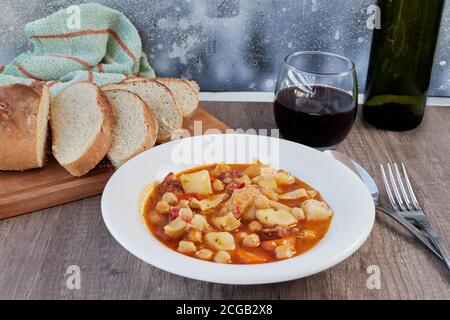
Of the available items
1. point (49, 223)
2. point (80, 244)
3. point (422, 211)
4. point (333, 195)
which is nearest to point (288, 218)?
point (333, 195)

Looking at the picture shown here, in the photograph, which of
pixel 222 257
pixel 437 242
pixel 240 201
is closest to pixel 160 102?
pixel 240 201

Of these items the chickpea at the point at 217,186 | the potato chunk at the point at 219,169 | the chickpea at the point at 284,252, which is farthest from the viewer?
the potato chunk at the point at 219,169

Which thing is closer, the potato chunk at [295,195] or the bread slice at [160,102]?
the potato chunk at [295,195]

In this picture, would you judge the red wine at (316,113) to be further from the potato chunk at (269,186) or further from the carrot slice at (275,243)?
the carrot slice at (275,243)

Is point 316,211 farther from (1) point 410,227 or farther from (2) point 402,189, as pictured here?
(2) point 402,189

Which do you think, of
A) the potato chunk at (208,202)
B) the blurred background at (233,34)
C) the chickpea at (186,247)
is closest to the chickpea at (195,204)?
the potato chunk at (208,202)
